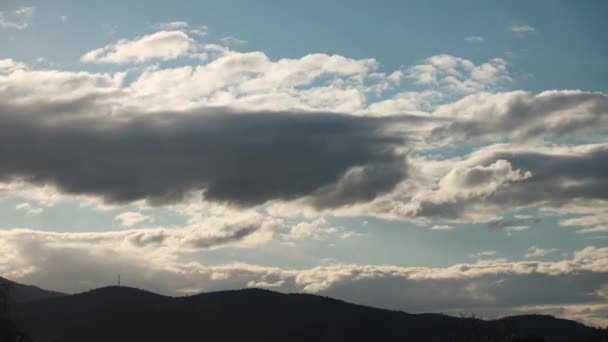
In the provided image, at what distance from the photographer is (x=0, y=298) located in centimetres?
11294

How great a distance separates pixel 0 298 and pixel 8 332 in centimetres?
486

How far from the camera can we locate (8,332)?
4412 inches
